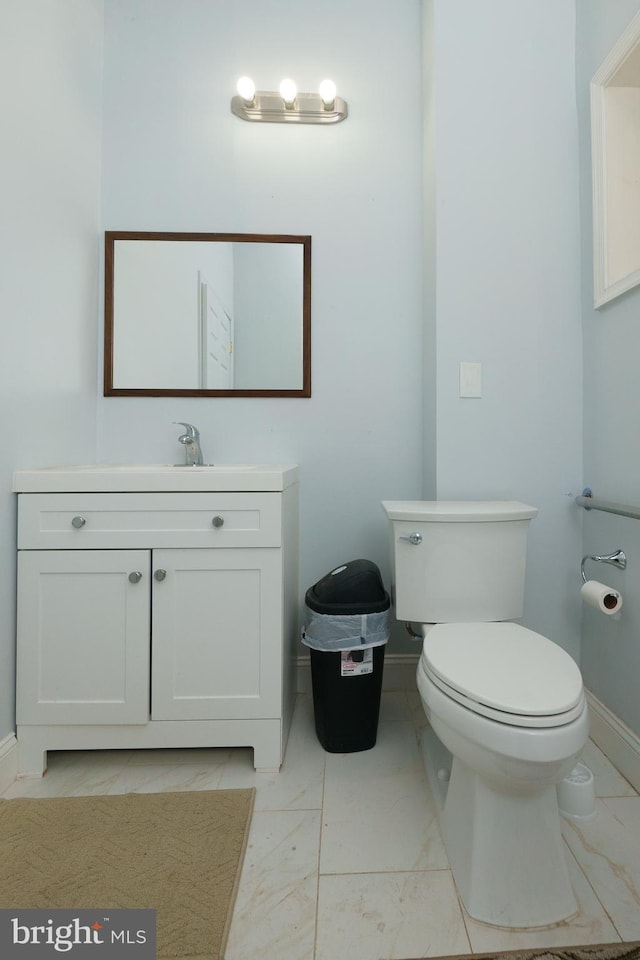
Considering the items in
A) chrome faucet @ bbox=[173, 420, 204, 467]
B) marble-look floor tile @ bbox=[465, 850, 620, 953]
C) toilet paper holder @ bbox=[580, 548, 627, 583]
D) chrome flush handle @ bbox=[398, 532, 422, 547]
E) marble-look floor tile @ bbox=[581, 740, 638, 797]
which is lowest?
marble-look floor tile @ bbox=[465, 850, 620, 953]

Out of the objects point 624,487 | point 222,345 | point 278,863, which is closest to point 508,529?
point 624,487

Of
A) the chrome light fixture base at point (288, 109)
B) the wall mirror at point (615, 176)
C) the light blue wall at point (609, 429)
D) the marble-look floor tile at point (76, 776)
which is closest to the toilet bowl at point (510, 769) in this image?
the light blue wall at point (609, 429)

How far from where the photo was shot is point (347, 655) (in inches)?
54.4

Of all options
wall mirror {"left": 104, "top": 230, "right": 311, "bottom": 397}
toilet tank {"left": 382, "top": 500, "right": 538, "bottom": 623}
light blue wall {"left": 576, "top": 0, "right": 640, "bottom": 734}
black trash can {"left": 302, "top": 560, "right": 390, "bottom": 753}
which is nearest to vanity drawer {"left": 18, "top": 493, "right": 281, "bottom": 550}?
black trash can {"left": 302, "top": 560, "right": 390, "bottom": 753}

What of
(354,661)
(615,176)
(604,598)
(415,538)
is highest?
(615,176)

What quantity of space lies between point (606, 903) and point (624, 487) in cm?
97

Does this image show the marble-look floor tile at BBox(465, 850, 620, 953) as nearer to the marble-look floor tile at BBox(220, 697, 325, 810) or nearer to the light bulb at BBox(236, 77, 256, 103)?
the marble-look floor tile at BBox(220, 697, 325, 810)

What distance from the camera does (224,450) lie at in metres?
1.81

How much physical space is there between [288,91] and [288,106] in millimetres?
44

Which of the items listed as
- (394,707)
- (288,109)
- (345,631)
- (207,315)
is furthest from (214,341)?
(394,707)

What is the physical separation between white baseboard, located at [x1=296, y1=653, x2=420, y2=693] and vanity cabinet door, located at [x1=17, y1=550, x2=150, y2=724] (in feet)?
2.12

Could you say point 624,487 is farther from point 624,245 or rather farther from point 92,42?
point 92,42

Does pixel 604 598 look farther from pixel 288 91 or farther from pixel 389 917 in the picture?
pixel 288 91

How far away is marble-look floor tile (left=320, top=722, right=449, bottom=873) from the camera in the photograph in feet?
3.35
